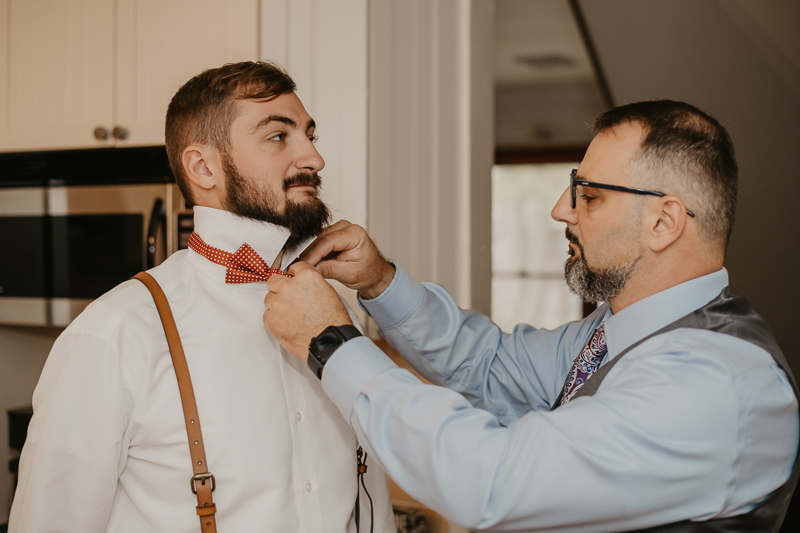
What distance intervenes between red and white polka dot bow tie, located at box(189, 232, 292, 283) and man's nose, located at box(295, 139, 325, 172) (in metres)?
0.19

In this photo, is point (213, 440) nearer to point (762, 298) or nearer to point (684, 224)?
point (684, 224)

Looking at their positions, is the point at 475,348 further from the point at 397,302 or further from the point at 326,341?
the point at 326,341

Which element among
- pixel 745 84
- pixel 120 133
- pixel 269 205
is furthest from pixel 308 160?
pixel 745 84

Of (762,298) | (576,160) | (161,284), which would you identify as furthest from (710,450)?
(576,160)

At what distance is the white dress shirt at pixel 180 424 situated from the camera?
96 cm

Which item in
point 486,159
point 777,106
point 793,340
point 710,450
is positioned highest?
point 777,106

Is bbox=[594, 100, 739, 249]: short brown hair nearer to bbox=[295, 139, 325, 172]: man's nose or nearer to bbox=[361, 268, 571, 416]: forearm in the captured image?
bbox=[361, 268, 571, 416]: forearm

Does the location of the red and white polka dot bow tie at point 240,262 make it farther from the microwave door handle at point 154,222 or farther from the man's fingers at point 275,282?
the microwave door handle at point 154,222

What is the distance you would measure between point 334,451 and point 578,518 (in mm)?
464

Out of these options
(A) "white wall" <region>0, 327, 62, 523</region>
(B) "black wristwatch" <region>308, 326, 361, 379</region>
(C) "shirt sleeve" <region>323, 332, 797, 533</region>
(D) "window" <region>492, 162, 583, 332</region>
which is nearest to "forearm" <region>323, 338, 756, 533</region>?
(C) "shirt sleeve" <region>323, 332, 797, 533</region>

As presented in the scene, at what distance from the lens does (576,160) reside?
5879 millimetres

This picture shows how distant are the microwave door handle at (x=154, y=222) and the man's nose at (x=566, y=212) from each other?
1354mm

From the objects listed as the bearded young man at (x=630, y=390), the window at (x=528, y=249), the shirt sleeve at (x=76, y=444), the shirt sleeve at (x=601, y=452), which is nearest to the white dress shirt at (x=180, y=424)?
the shirt sleeve at (x=76, y=444)

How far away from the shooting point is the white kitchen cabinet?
1.96 meters
